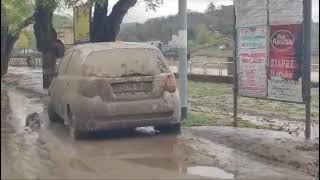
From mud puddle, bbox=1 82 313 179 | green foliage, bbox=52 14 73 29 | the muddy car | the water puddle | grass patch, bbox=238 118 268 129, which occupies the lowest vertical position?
the water puddle

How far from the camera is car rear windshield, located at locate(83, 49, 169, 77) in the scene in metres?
10.1

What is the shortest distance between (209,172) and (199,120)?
4872 mm

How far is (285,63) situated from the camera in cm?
1009

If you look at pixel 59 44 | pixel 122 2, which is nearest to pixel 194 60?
pixel 59 44

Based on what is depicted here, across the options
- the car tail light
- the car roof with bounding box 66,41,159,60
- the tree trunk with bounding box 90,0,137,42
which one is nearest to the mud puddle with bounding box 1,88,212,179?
the car tail light

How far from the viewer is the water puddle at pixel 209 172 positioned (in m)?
7.62

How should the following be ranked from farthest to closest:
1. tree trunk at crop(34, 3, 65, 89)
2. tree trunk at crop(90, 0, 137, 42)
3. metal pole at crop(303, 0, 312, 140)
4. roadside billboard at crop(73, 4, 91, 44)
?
roadside billboard at crop(73, 4, 91, 44), tree trunk at crop(34, 3, 65, 89), tree trunk at crop(90, 0, 137, 42), metal pole at crop(303, 0, 312, 140)

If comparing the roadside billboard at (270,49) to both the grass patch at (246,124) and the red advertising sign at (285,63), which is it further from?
the grass patch at (246,124)

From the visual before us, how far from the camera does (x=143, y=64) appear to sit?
10344 millimetres

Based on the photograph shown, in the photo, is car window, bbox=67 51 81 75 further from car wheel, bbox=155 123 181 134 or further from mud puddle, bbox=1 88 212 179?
car wheel, bbox=155 123 181 134

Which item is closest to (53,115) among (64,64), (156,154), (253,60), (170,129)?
(64,64)

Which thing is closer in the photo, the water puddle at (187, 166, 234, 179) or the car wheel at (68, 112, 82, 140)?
the water puddle at (187, 166, 234, 179)

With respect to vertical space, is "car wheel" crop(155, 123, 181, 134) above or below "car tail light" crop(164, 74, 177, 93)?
below

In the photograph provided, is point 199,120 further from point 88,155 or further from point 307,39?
point 88,155
